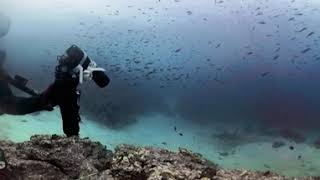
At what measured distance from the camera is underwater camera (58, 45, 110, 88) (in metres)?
4.21

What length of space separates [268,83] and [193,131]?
0.76 m

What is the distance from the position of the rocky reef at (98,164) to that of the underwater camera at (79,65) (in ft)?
1.96

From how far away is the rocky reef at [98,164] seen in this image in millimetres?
3332

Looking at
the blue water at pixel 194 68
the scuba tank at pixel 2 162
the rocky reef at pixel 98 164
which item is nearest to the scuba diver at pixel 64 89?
the blue water at pixel 194 68

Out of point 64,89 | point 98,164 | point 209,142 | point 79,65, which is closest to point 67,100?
point 64,89

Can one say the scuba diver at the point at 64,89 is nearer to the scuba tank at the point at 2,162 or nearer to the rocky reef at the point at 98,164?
the rocky reef at the point at 98,164

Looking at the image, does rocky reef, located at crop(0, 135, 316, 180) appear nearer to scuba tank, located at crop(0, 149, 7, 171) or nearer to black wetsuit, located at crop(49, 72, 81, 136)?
scuba tank, located at crop(0, 149, 7, 171)

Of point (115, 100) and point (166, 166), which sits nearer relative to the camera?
point (166, 166)

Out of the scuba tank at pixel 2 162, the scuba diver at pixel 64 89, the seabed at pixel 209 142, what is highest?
the scuba diver at pixel 64 89

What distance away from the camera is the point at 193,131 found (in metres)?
4.41

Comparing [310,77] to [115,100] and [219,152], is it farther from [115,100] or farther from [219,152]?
[115,100]

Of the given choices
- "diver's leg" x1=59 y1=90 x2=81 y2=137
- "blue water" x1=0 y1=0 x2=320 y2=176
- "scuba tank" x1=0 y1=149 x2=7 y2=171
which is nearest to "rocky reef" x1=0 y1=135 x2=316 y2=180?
"scuba tank" x1=0 y1=149 x2=7 y2=171

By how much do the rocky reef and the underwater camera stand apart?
0.60 m

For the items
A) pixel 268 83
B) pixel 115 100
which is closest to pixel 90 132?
pixel 115 100
